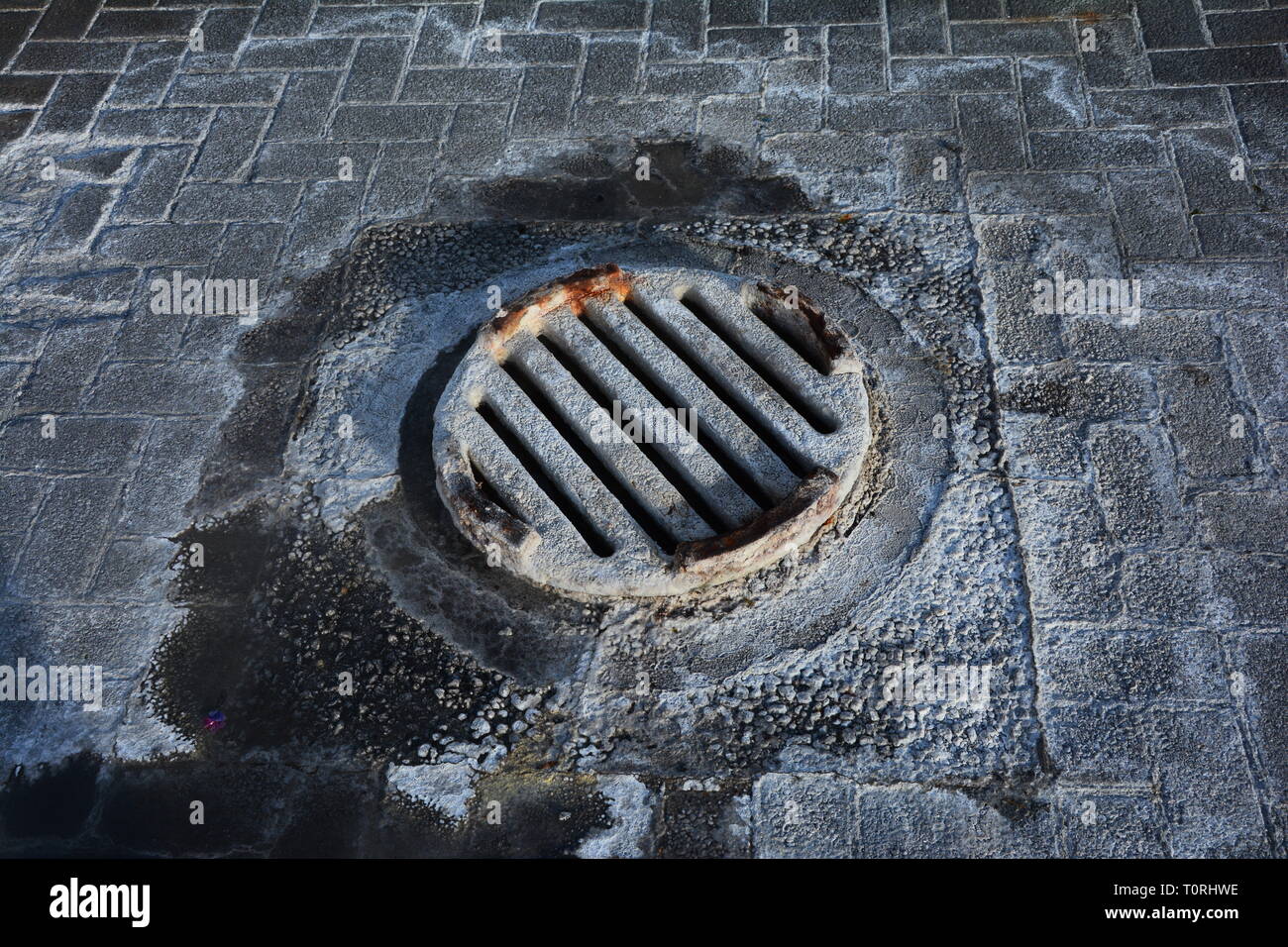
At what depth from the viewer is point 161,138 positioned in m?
4.77

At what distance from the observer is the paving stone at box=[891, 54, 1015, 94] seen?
467 cm

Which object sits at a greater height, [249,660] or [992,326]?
[992,326]

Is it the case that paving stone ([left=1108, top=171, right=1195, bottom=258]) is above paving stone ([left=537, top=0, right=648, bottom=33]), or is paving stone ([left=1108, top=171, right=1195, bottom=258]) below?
below

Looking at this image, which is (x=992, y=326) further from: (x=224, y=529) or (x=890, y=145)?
(x=224, y=529)

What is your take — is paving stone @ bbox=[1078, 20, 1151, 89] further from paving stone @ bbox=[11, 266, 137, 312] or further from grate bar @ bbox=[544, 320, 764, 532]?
paving stone @ bbox=[11, 266, 137, 312]

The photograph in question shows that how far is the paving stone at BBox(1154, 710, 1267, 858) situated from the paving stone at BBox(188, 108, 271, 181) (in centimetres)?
415

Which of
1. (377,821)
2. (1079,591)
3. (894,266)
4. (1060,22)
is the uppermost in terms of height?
(1060,22)

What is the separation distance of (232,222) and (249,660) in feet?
6.98

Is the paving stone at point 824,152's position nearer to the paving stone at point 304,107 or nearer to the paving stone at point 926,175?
the paving stone at point 926,175

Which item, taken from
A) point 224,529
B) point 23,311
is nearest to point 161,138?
point 23,311

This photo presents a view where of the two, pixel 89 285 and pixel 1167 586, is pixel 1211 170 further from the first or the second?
pixel 89 285

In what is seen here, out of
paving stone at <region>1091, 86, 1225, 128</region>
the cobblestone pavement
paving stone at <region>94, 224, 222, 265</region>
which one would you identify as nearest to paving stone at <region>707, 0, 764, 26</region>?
the cobblestone pavement

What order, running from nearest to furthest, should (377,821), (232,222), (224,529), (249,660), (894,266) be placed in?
1. (377,821)
2. (249,660)
3. (224,529)
4. (894,266)
5. (232,222)

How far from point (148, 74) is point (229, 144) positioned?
0.80m
